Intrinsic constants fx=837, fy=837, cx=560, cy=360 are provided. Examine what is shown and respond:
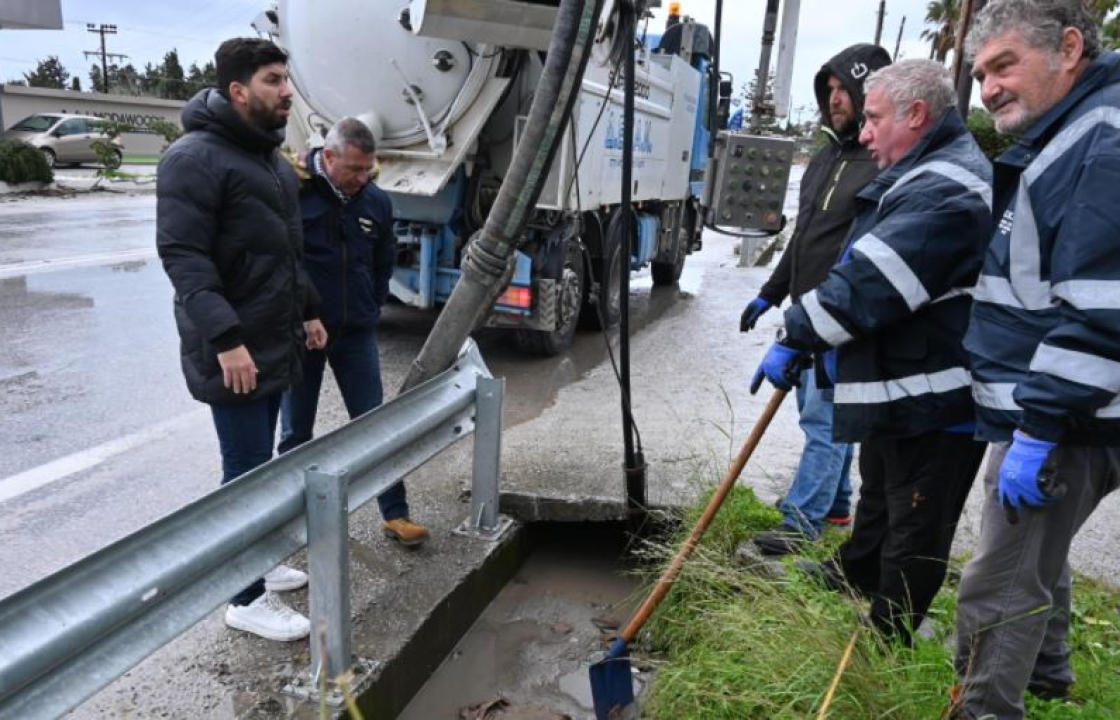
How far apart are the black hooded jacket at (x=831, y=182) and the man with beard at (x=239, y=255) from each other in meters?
1.96

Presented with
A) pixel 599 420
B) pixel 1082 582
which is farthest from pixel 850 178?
pixel 599 420

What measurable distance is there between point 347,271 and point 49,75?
78804 mm

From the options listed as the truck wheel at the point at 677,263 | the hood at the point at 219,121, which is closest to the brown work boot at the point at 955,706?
the hood at the point at 219,121

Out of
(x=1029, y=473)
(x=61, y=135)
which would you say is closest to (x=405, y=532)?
(x=1029, y=473)

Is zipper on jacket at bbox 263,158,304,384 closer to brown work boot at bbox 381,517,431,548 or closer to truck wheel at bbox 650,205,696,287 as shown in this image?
brown work boot at bbox 381,517,431,548

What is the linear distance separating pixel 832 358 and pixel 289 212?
1901mm

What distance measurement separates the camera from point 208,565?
2.01m

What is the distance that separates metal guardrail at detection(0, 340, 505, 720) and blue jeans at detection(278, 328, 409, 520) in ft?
1.52

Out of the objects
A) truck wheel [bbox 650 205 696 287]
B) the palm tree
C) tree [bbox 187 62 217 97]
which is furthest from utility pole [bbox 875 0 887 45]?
tree [bbox 187 62 217 97]

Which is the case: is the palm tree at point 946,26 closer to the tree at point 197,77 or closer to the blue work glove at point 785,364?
the blue work glove at point 785,364

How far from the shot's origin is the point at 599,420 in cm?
513

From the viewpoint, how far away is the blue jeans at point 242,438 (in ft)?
9.06

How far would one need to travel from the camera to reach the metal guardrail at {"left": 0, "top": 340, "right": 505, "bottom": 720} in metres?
1.57

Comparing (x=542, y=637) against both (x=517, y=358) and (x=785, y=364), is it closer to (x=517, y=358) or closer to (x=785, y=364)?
(x=785, y=364)
